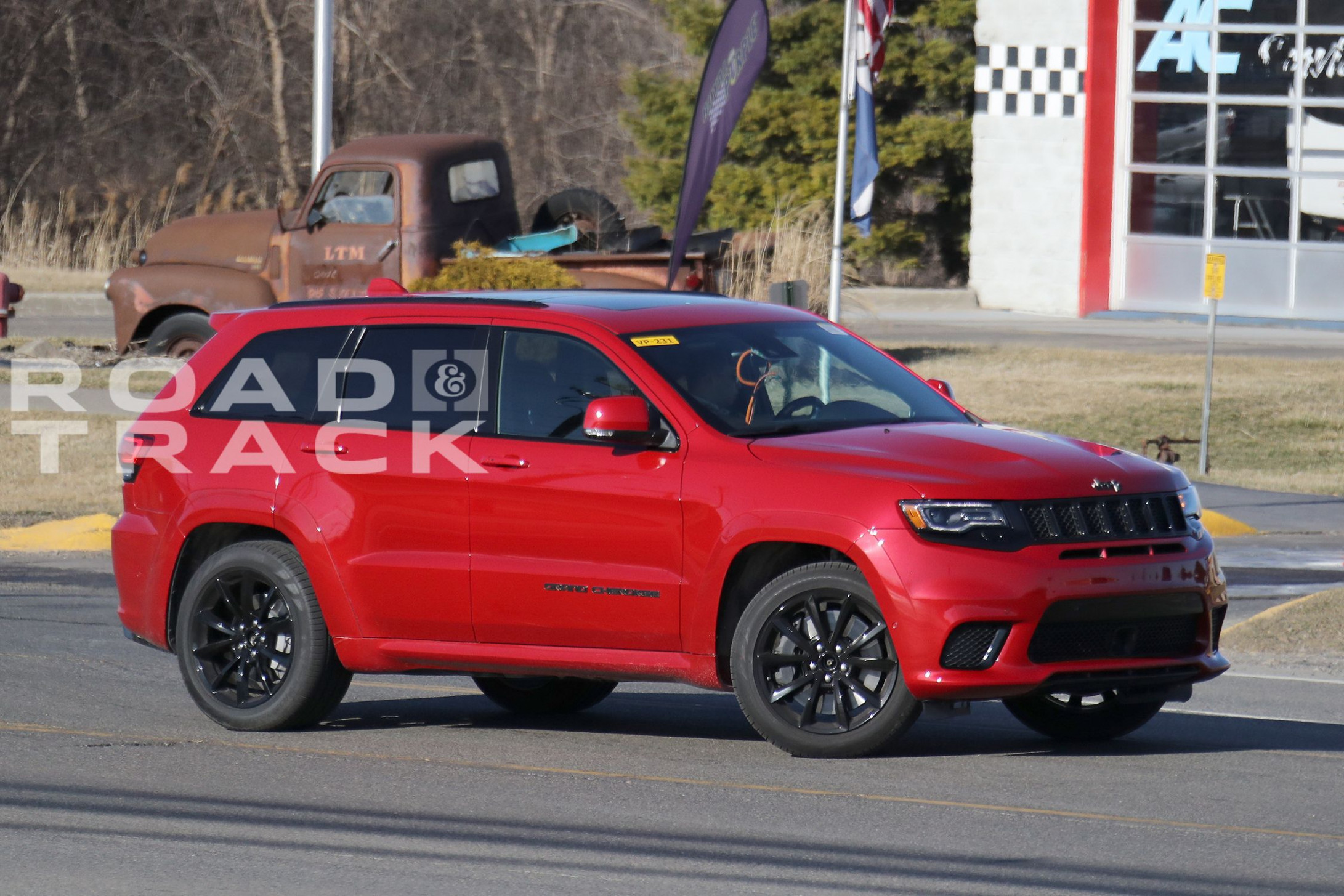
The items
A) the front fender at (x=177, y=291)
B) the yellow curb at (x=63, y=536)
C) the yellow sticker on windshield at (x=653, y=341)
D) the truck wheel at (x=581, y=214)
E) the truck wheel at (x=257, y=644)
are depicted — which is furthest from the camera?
the truck wheel at (x=581, y=214)

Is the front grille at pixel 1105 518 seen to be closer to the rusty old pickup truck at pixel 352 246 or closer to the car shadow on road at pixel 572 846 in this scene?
the car shadow on road at pixel 572 846

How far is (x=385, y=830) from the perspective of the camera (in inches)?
250

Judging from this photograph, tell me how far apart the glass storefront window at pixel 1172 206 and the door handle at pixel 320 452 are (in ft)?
75.2

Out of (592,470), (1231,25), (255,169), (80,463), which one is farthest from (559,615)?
(255,169)

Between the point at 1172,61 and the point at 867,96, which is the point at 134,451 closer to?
the point at 867,96

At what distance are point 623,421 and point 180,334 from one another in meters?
14.0

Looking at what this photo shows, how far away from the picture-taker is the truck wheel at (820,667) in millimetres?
7051

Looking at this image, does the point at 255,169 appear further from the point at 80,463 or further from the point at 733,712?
the point at 733,712

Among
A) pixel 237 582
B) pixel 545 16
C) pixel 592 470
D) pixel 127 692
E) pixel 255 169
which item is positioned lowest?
pixel 127 692

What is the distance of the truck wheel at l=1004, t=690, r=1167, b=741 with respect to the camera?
780cm

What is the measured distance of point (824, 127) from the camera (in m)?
32.4

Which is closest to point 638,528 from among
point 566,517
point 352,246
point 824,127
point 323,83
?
point 566,517

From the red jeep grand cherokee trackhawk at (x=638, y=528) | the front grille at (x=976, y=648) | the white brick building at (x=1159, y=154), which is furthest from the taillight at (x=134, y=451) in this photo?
the white brick building at (x=1159, y=154)

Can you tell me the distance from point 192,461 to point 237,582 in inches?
22.4
